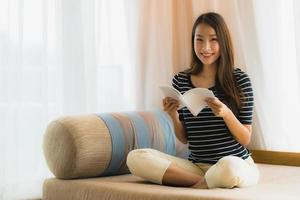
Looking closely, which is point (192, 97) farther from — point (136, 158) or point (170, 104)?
point (136, 158)

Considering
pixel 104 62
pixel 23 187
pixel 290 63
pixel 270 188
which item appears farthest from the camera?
pixel 104 62

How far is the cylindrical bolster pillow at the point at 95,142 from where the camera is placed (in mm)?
1971

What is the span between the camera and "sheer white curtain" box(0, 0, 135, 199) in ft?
7.01

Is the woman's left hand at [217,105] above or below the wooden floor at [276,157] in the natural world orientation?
above

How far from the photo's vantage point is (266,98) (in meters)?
2.46

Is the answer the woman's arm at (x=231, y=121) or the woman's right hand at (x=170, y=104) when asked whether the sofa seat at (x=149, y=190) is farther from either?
the woman's right hand at (x=170, y=104)

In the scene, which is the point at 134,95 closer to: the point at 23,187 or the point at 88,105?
the point at 88,105

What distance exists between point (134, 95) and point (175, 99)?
768 mm

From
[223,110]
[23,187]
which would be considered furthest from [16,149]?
[223,110]

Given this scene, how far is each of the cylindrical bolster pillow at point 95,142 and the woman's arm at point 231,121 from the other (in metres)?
0.42

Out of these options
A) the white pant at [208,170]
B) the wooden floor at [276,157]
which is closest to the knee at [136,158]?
the white pant at [208,170]

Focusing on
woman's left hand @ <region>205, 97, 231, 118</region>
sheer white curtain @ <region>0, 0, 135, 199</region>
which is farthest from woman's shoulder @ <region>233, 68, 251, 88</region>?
sheer white curtain @ <region>0, 0, 135, 199</region>

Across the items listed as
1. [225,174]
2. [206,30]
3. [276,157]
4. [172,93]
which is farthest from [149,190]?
[276,157]

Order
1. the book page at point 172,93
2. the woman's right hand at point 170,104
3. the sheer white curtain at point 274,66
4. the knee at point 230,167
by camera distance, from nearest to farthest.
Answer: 1. the knee at point 230,167
2. the book page at point 172,93
3. the woman's right hand at point 170,104
4. the sheer white curtain at point 274,66
